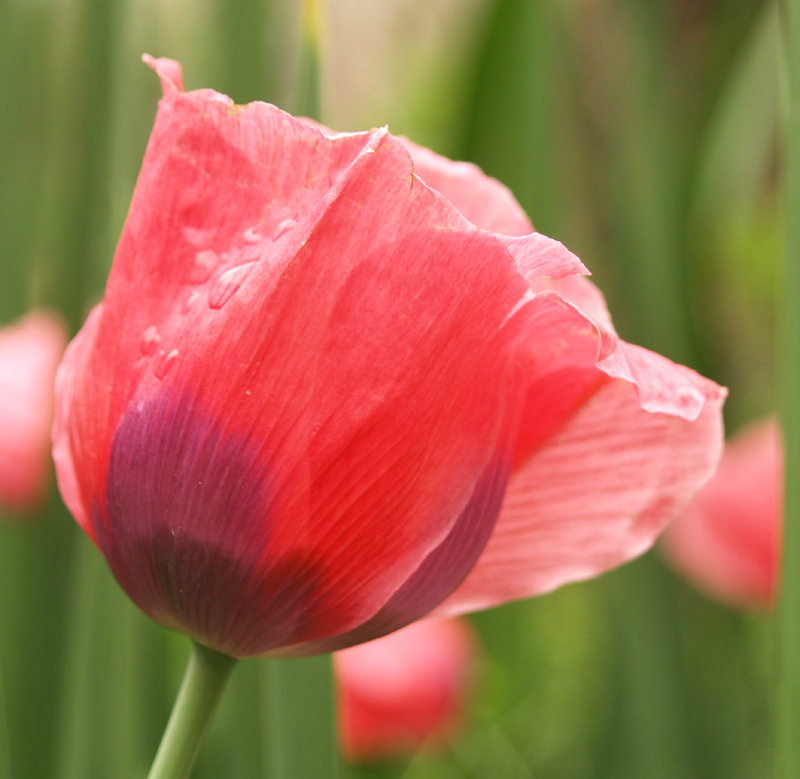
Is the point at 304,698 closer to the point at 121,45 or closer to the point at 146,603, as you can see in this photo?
the point at 146,603

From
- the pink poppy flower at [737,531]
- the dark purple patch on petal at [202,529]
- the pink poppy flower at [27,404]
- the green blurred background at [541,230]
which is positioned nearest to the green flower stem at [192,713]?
the dark purple patch on petal at [202,529]

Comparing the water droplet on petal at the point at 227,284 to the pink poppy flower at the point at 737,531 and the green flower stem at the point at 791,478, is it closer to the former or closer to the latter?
the green flower stem at the point at 791,478

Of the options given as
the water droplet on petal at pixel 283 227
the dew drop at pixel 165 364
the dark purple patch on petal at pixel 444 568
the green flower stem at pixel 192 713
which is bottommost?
the green flower stem at pixel 192 713

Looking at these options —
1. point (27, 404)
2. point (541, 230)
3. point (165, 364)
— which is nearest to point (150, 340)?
point (165, 364)

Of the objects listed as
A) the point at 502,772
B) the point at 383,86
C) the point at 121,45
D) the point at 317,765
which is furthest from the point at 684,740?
the point at 383,86

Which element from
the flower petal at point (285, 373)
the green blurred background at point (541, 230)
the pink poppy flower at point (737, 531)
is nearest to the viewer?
the flower petal at point (285, 373)

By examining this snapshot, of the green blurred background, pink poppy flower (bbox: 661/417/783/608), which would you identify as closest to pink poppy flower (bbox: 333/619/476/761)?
the green blurred background

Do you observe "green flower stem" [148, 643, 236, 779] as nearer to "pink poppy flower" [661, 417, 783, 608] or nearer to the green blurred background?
the green blurred background
